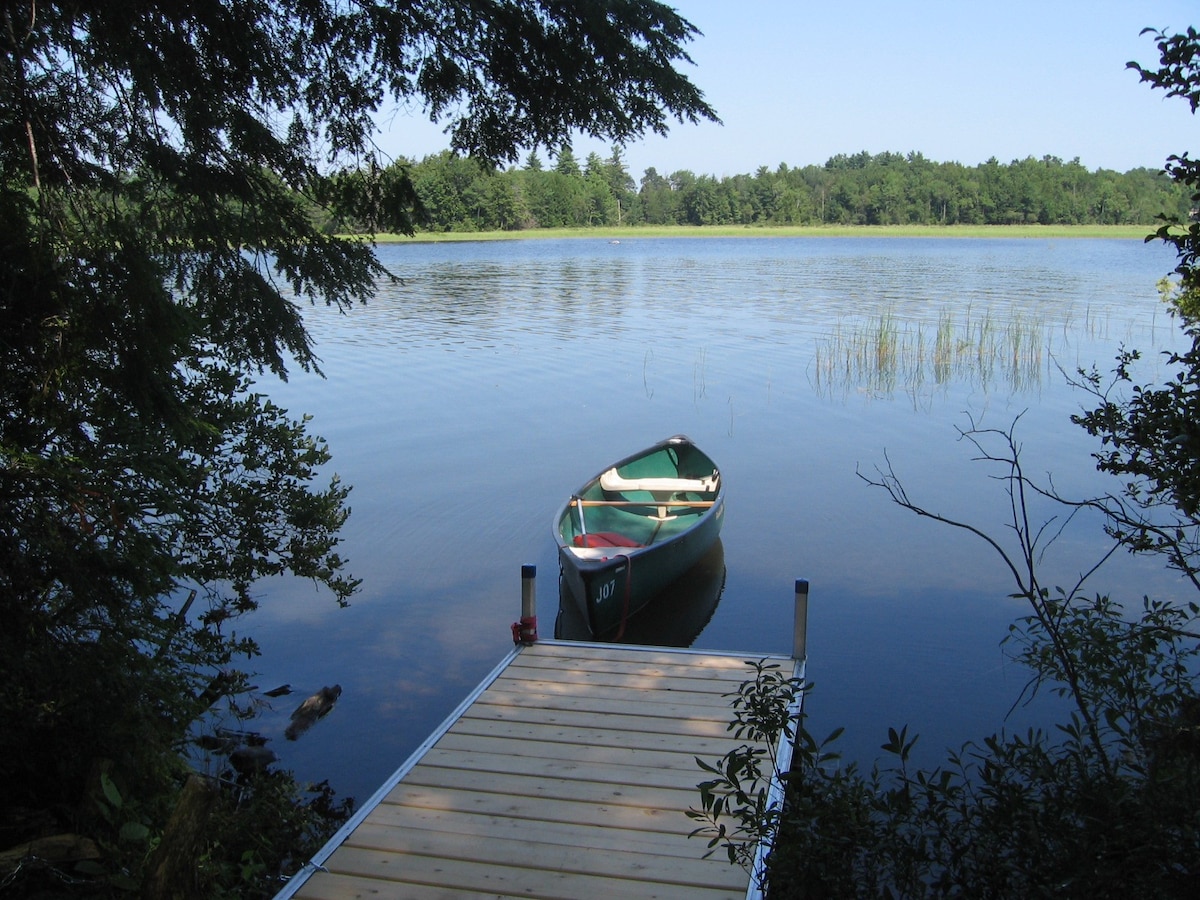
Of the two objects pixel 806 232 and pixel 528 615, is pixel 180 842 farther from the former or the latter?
pixel 806 232

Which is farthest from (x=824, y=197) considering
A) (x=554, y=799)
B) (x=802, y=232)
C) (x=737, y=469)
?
(x=554, y=799)

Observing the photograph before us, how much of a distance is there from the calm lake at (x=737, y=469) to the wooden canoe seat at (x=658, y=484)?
682 mm

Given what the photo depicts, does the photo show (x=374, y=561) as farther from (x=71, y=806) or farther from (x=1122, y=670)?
(x=1122, y=670)

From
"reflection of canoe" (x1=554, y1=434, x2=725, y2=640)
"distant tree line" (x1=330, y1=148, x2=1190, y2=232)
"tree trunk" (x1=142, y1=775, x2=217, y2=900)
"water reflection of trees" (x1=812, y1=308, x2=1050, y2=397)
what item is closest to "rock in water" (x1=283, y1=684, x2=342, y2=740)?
"reflection of canoe" (x1=554, y1=434, x2=725, y2=640)

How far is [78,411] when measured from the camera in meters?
3.75

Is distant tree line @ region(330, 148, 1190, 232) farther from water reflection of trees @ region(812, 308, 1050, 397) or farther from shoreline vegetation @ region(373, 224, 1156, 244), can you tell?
water reflection of trees @ region(812, 308, 1050, 397)

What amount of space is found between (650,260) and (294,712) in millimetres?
45110

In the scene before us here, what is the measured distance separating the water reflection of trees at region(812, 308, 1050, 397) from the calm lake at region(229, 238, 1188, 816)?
0.25 ft

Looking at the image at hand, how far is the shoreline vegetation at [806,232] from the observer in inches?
2648

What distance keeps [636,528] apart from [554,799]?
5349mm

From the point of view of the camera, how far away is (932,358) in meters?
18.8

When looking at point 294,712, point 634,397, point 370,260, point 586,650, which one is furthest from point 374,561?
point 634,397

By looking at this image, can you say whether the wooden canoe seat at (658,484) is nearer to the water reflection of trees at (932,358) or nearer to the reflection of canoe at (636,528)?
the reflection of canoe at (636,528)

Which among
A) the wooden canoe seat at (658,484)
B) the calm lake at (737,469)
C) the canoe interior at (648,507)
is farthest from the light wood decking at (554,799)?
the wooden canoe seat at (658,484)
